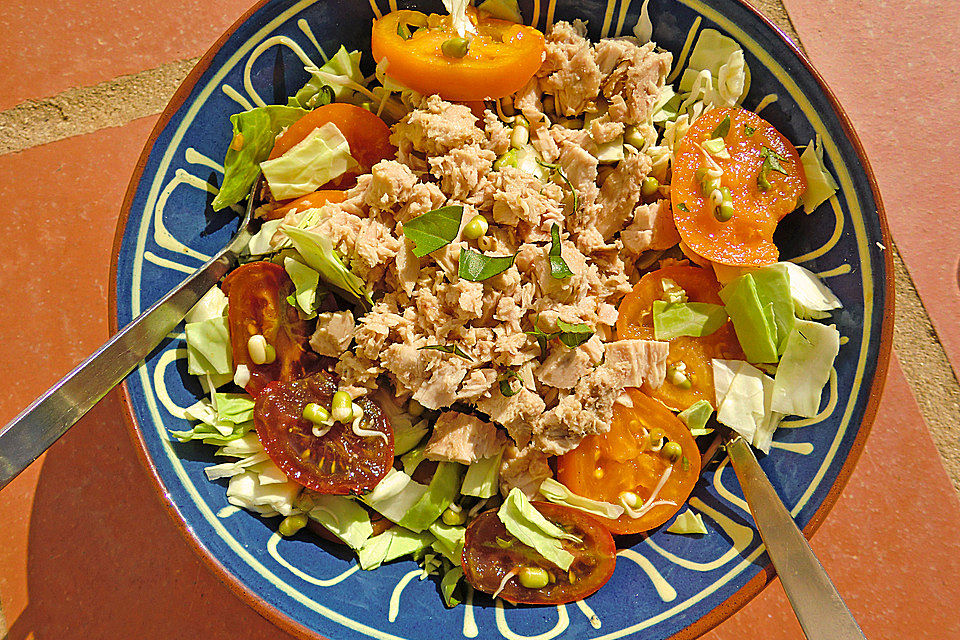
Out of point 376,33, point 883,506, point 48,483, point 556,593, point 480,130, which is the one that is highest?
point 376,33

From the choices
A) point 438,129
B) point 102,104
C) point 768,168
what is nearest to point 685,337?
point 768,168

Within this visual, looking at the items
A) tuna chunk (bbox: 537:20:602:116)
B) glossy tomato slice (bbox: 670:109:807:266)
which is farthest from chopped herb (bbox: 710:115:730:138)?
tuna chunk (bbox: 537:20:602:116)

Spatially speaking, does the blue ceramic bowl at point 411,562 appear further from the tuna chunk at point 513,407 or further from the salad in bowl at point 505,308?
the tuna chunk at point 513,407

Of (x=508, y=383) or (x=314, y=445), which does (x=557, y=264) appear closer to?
(x=508, y=383)

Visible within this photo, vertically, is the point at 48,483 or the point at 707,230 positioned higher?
the point at 707,230

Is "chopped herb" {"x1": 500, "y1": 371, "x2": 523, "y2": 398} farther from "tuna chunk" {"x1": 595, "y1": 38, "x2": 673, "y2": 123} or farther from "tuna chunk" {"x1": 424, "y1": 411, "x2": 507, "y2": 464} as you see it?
"tuna chunk" {"x1": 595, "y1": 38, "x2": 673, "y2": 123}

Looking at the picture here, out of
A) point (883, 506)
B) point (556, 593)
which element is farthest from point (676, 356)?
point (883, 506)

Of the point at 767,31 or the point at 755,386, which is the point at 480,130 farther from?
the point at 755,386

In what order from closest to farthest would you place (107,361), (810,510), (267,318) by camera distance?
1. (107,361)
2. (810,510)
3. (267,318)
